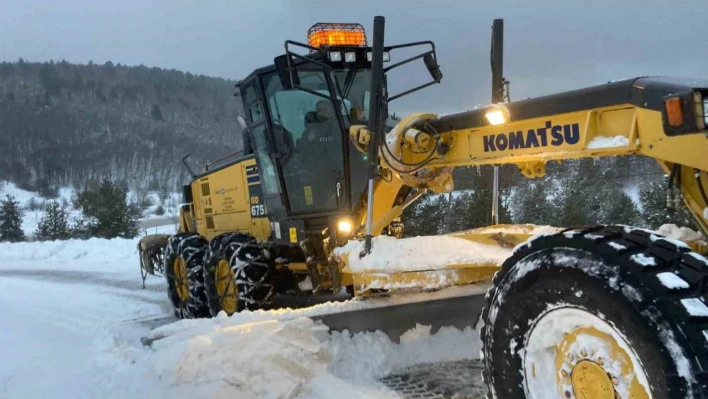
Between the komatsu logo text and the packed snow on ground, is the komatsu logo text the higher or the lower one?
the higher one

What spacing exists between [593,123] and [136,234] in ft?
100.0

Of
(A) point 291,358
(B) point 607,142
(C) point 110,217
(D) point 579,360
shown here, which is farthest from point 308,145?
(C) point 110,217

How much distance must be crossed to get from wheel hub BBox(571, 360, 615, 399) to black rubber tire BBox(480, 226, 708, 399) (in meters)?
0.21

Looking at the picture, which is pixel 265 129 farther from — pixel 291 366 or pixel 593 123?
pixel 593 123

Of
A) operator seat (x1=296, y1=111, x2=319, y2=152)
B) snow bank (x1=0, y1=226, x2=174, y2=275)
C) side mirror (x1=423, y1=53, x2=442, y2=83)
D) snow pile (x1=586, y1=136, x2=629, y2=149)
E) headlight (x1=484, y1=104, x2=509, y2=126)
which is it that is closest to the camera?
snow pile (x1=586, y1=136, x2=629, y2=149)

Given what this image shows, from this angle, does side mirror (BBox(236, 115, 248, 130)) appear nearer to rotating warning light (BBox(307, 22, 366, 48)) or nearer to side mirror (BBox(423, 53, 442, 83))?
rotating warning light (BBox(307, 22, 366, 48))

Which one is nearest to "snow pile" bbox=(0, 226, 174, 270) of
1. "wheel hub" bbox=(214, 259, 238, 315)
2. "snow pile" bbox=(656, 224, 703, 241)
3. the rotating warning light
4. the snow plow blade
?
"wheel hub" bbox=(214, 259, 238, 315)

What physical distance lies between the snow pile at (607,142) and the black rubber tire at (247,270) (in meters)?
4.40

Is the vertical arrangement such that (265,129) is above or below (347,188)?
above

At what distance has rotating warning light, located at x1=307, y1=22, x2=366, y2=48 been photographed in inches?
229

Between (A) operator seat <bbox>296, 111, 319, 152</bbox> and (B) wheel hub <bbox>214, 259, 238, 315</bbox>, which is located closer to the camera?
(A) operator seat <bbox>296, 111, 319, 152</bbox>

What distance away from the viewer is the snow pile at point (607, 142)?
2.64 meters

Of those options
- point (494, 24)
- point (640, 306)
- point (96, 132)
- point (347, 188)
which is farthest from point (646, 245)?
point (96, 132)

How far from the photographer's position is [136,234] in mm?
30453
